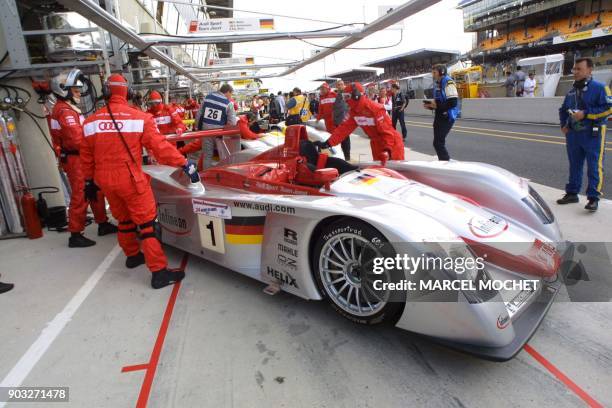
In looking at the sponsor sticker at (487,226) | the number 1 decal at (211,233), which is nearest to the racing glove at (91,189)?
the number 1 decal at (211,233)

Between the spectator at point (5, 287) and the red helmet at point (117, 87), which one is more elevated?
the red helmet at point (117, 87)

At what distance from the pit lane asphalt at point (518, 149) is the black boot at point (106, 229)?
565 cm

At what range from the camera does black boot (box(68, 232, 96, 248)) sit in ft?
14.8

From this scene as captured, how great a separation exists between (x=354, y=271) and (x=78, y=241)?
11.7ft

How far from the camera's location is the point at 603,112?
4242 millimetres

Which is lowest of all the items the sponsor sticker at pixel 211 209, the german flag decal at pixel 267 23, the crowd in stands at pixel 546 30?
the sponsor sticker at pixel 211 209

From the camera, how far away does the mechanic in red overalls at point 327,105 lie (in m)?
8.59

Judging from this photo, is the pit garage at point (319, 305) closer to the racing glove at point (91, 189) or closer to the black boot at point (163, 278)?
the black boot at point (163, 278)

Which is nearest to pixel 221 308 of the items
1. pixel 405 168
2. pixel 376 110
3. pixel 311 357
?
pixel 311 357

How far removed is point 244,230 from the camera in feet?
9.55

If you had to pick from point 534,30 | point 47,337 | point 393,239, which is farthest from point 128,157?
point 534,30

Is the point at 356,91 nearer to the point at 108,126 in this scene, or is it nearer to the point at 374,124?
the point at 374,124

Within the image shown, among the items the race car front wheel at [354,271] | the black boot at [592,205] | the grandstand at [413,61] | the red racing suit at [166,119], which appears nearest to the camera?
the race car front wheel at [354,271]

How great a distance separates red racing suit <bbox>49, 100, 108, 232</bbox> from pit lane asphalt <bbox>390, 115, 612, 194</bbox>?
19.4ft
